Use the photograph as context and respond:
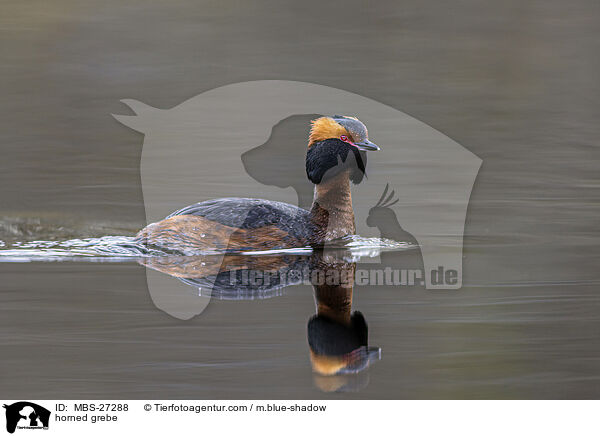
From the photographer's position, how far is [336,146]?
7.54 metres

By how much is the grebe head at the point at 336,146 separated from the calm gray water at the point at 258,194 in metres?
1.36

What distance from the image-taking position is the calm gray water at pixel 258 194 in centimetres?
490

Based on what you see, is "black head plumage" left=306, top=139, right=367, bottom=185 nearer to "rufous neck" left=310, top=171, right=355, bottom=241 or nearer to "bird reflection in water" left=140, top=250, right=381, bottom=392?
"rufous neck" left=310, top=171, right=355, bottom=241

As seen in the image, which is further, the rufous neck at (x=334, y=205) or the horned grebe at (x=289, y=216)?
the rufous neck at (x=334, y=205)

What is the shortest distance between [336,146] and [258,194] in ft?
6.68

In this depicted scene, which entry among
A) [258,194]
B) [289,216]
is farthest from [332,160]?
[258,194]

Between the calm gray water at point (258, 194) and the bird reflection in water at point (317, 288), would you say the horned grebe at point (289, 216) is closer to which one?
the bird reflection in water at point (317, 288)

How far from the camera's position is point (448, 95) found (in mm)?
12570

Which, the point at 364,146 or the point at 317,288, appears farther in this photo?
the point at 364,146
